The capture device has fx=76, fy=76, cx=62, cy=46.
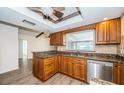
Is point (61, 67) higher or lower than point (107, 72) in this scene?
lower

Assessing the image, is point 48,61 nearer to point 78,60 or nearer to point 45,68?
point 45,68

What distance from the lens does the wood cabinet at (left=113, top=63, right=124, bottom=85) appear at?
1.82 meters

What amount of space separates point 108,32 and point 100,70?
1213 millimetres

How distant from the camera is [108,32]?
94.6 inches

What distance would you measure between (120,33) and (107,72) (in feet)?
3.89

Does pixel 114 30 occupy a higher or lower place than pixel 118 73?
higher

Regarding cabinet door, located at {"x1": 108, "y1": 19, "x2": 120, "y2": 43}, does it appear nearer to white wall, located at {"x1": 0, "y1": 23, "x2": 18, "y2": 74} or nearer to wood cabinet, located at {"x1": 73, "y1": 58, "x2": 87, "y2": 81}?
wood cabinet, located at {"x1": 73, "y1": 58, "x2": 87, "y2": 81}

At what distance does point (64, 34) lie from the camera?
3.82 meters

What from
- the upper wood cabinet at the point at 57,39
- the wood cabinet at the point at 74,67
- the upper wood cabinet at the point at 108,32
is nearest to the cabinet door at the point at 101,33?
the upper wood cabinet at the point at 108,32

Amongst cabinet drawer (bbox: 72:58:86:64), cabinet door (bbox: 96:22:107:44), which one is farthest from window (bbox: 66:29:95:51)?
cabinet drawer (bbox: 72:58:86:64)

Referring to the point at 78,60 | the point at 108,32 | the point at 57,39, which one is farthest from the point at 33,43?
the point at 108,32

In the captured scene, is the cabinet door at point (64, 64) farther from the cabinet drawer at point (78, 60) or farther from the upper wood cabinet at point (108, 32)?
A: the upper wood cabinet at point (108, 32)
